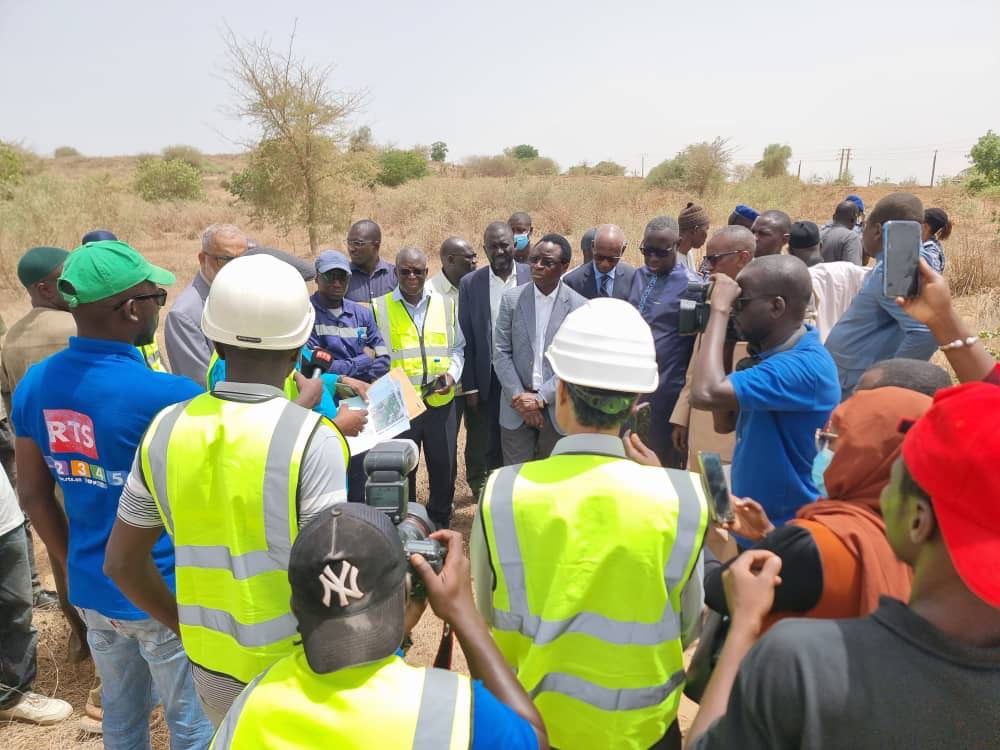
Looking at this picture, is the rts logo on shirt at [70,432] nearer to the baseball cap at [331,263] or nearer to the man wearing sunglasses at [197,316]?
the man wearing sunglasses at [197,316]

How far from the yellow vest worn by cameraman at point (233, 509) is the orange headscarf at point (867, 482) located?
1306 millimetres

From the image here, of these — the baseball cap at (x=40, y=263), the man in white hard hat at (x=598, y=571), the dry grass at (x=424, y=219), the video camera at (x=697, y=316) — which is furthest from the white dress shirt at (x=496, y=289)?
the man in white hard hat at (x=598, y=571)

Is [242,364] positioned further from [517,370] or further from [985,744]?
[517,370]

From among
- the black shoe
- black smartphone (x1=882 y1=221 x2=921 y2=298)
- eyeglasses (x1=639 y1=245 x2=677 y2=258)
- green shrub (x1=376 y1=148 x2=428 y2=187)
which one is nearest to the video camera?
black smartphone (x1=882 y1=221 x2=921 y2=298)

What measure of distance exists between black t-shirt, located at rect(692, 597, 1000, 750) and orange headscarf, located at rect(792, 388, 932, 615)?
15.4 inches

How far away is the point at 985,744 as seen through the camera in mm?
913

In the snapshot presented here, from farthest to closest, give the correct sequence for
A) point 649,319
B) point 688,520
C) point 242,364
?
point 649,319, point 242,364, point 688,520

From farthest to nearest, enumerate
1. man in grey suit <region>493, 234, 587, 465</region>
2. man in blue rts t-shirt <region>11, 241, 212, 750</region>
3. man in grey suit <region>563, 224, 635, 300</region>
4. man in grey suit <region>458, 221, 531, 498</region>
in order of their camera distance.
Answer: man in grey suit <region>563, 224, 635, 300</region> → man in grey suit <region>458, 221, 531, 498</region> → man in grey suit <region>493, 234, 587, 465</region> → man in blue rts t-shirt <region>11, 241, 212, 750</region>

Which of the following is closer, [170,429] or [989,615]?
[989,615]

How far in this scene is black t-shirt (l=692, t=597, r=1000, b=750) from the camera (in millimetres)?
921

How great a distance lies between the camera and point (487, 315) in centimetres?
483

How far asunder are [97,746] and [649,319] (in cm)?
382

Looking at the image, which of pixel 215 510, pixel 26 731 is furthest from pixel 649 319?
pixel 26 731

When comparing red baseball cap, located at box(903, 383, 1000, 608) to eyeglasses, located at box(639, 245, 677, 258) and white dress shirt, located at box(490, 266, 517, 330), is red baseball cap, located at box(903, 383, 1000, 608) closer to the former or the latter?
eyeglasses, located at box(639, 245, 677, 258)
